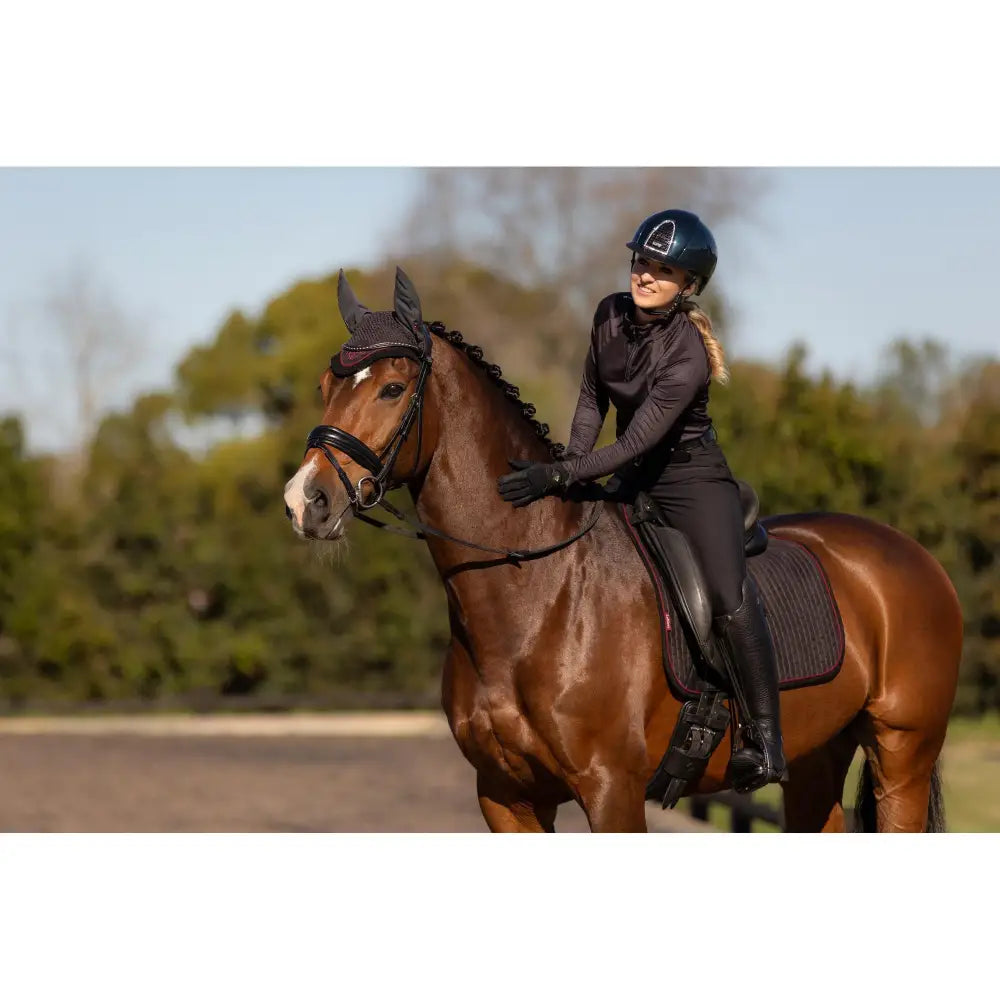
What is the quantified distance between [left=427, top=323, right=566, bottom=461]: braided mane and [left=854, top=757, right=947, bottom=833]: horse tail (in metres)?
2.22

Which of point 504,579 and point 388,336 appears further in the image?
point 504,579

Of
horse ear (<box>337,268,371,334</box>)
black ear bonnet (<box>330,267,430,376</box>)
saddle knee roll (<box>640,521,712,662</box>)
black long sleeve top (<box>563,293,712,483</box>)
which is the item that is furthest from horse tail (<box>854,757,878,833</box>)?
horse ear (<box>337,268,371,334</box>)

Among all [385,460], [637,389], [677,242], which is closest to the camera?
[385,460]

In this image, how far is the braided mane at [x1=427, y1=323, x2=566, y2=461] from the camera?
483 centimetres

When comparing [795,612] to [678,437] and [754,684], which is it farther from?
[678,437]

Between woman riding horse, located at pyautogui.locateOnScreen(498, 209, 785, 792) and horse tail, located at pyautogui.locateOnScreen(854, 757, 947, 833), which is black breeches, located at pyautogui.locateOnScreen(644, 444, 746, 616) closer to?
woman riding horse, located at pyautogui.locateOnScreen(498, 209, 785, 792)

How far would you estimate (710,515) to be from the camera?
4859mm

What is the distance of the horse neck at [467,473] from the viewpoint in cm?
473

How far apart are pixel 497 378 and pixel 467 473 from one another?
0.41m

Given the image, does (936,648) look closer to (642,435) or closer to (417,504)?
(642,435)

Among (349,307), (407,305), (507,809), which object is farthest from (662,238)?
(507,809)

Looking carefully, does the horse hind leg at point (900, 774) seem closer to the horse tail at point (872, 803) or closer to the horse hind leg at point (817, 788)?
the horse tail at point (872, 803)

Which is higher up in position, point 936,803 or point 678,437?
point 678,437

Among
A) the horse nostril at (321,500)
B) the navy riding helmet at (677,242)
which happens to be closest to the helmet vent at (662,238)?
the navy riding helmet at (677,242)
